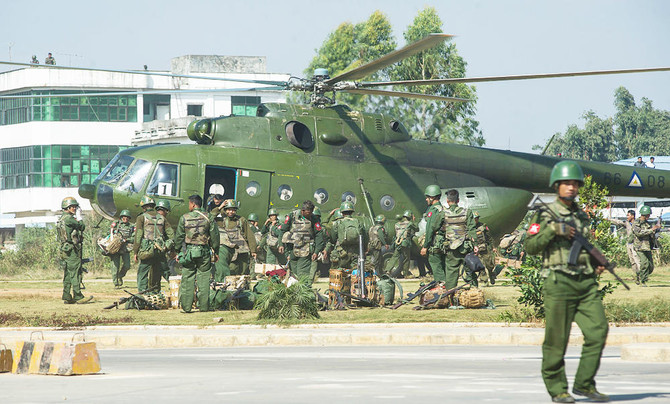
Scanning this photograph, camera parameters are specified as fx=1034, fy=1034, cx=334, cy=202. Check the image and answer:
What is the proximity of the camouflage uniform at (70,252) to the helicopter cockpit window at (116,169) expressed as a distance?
142 inches

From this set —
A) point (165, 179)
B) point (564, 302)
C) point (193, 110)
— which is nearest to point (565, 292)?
point (564, 302)

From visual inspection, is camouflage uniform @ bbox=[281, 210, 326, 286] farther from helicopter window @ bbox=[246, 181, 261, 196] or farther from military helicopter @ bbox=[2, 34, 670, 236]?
military helicopter @ bbox=[2, 34, 670, 236]

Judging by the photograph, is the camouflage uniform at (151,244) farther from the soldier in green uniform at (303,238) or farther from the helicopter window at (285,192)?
the helicopter window at (285,192)

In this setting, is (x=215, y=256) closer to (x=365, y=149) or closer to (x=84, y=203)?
(x=365, y=149)

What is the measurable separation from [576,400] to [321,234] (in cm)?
1266

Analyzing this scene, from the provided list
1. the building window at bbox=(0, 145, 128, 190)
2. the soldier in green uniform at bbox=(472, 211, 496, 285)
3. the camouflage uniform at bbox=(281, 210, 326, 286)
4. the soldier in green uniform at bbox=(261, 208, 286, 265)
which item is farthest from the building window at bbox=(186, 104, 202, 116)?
the camouflage uniform at bbox=(281, 210, 326, 286)

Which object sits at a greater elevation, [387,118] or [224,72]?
[224,72]

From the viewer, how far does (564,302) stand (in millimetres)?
7980

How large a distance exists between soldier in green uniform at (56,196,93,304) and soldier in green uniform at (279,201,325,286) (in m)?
3.93

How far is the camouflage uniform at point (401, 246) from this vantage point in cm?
2447

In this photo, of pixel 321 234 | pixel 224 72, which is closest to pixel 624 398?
pixel 321 234

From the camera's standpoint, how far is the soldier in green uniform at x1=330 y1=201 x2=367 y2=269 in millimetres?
19672

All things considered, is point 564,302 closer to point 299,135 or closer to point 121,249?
point 299,135

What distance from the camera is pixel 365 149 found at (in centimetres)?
2452
